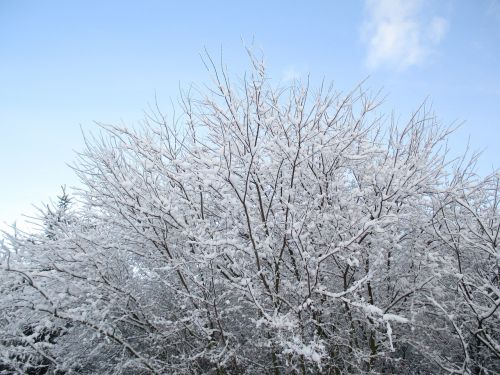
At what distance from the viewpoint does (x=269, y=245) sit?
3.91 m

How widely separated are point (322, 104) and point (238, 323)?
12.8 ft

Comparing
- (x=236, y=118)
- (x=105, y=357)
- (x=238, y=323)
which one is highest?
(x=236, y=118)

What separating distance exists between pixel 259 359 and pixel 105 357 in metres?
3.15

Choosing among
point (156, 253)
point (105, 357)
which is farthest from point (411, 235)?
point (105, 357)

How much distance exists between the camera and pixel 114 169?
A: 4.83m

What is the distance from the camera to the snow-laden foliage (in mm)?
3979

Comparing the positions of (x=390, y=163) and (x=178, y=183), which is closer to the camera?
(x=390, y=163)

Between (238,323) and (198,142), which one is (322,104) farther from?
(238,323)

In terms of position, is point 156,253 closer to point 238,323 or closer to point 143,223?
point 143,223

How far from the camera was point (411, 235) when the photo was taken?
4.98 m

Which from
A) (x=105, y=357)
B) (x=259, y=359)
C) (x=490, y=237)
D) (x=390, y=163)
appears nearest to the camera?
(x=490, y=237)

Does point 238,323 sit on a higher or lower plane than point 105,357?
higher

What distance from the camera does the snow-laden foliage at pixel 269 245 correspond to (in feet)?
13.1

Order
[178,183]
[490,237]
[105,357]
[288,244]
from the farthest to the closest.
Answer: [105,357]
[178,183]
[288,244]
[490,237]
